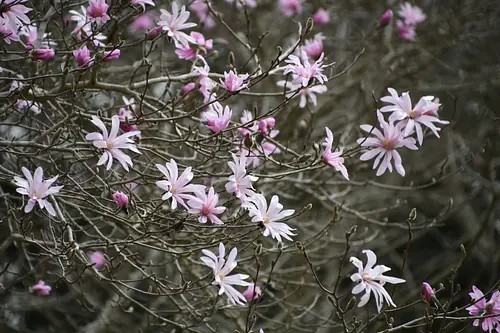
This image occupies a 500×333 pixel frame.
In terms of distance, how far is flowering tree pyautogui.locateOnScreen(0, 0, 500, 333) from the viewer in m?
1.95

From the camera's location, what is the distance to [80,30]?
245 cm

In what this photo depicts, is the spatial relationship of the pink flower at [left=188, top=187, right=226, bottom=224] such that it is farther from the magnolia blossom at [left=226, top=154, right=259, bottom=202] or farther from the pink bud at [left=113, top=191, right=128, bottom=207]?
the pink bud at [left=113, top=191, right=128, bottom=207]

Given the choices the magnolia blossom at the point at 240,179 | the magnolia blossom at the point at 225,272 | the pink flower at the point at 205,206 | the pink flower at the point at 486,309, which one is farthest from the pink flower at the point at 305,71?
the pink flower at the point at 486,309

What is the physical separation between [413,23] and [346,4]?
82 centimetres

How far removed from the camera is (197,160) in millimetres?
2744

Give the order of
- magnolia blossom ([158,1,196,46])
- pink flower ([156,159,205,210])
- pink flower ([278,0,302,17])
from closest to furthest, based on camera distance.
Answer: pink flower ([156,159,205,210])
magnolia blossom ([158,1,196,46])
pink flower ([278,0,302,17])

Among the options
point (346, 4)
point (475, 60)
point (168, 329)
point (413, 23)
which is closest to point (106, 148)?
point (168, 329)

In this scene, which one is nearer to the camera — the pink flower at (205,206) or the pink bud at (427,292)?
the pink flower at (205,206)

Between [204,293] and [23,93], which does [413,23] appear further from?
[23,93]

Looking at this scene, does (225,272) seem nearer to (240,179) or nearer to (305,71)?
(240,179)

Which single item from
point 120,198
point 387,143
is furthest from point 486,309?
point 120,198

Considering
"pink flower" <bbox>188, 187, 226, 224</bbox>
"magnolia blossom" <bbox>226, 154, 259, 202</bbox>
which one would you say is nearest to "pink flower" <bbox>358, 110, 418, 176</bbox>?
"magnolia blossom" <bbox>226, 154, 259, 202</bbox>

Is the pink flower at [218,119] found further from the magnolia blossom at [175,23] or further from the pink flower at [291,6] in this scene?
the pink flower at [291,6]

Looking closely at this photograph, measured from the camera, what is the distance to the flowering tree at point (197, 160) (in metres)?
1.95
